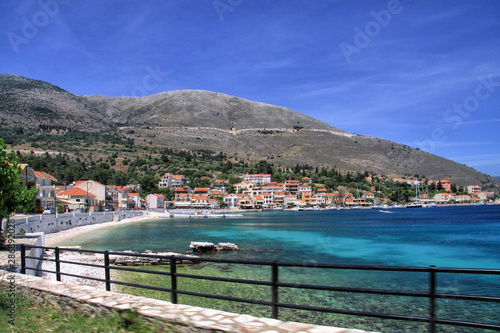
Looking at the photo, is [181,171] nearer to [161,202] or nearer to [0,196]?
[161,202]

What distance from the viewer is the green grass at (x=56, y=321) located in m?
4.91

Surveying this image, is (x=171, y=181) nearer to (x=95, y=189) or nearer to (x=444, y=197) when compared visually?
(x=95, y=189)

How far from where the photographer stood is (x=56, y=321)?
573 cm

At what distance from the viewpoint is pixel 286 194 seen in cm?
14450

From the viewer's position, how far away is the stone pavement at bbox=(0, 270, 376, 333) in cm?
428

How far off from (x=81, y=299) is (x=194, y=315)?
6.67 feet

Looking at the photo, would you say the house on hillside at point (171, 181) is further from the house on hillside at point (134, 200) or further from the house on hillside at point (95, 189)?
the house on hillside at point (95, 189)

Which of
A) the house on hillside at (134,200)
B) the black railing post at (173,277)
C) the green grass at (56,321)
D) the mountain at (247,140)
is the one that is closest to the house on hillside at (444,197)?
the mountain at (247,140)

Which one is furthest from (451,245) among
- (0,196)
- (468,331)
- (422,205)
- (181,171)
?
(422,205)

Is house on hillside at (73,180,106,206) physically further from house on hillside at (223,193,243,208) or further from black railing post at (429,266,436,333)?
black railing post at (429,266,436,333)

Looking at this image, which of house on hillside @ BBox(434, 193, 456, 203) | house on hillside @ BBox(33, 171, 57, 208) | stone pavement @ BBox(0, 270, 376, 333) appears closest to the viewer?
stone pavement @ BBox(0, 270, 376, 333)

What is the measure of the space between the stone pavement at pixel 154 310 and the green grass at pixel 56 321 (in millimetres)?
90

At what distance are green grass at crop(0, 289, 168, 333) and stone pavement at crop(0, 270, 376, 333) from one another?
0.29ft

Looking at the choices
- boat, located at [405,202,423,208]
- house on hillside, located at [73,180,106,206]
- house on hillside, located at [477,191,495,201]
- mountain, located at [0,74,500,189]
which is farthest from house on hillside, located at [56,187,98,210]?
house on hillside, located at [477,191,495,201]
